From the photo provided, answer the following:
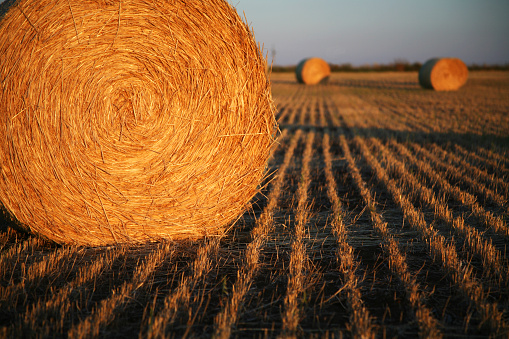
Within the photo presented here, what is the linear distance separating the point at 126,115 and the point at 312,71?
86.9ft

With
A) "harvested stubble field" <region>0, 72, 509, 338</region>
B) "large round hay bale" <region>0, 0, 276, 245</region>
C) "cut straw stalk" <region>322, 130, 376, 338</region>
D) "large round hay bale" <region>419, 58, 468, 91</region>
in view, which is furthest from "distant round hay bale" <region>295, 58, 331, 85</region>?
"large round hay bale" <region>0, 0, 276, 245</region>

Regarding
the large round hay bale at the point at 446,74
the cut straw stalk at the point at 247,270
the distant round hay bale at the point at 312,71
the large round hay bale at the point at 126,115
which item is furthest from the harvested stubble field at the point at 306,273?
the distant round hay bale at the point at 312,71

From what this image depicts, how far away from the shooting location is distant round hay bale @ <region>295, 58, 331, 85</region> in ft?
92.8

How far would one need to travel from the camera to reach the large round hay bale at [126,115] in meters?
3.04

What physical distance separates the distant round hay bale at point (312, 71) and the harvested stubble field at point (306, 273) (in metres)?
23.7

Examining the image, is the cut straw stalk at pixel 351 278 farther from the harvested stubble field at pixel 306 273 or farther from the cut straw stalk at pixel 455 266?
the cut straw stalk at pixel 455 266

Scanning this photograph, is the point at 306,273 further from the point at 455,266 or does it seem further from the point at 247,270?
the point at 455,266

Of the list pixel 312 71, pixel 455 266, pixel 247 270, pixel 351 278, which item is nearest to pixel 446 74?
pixel 312 71

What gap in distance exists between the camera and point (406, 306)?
2584 mm

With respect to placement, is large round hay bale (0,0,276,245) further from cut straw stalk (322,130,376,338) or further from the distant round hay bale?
the distant round hay bale

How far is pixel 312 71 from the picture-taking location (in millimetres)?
28344

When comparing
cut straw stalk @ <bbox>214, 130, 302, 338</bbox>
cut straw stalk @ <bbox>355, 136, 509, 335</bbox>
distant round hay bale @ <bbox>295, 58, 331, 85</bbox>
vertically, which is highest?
distant round hay bale @ <bbox>295, 58, 331, 85</bbox>

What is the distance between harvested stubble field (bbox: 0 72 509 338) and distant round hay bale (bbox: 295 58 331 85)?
2374cm

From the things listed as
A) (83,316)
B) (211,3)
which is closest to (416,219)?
(211,3)
